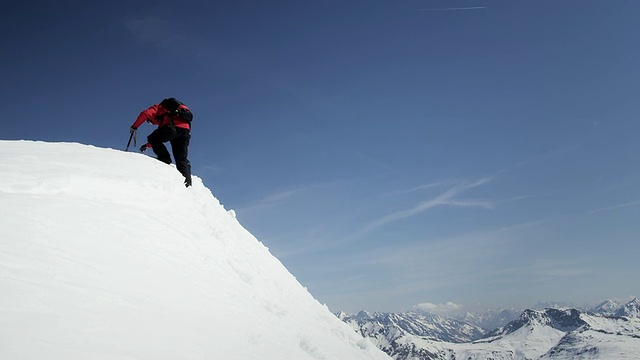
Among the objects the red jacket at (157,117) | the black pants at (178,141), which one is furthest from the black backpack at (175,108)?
the black pants at (178,141)

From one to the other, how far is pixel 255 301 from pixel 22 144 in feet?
31.5

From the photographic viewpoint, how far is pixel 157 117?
484 inches

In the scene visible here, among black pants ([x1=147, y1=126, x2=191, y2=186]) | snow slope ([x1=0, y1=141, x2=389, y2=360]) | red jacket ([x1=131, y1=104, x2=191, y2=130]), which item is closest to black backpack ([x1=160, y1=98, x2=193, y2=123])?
red jacket ([x1=131, y1=104, x2=191, y2=130])

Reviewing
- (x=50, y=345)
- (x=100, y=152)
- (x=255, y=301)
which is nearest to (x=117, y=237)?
(x=255, y=301)

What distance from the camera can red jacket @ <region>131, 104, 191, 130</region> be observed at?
39.9 ft

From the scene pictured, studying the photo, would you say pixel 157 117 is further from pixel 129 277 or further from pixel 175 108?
pixel 129 277

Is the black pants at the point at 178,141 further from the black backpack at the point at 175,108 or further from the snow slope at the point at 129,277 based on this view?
the snow slope at the point at 129,277

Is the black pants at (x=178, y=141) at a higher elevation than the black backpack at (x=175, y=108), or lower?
lower

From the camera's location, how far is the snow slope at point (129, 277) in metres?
3.65

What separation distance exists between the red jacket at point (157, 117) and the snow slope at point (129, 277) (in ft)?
4.62

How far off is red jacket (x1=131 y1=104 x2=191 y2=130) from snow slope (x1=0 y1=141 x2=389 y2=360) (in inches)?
55.4

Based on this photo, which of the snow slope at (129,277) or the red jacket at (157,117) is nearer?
the snow slope at (129,277)

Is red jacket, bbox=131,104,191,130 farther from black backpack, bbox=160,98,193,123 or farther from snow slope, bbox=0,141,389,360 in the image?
snow slope, bbox=0,141,389,360

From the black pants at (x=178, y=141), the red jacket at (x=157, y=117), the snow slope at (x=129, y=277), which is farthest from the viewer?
the black pants at (x=178, y=141)
